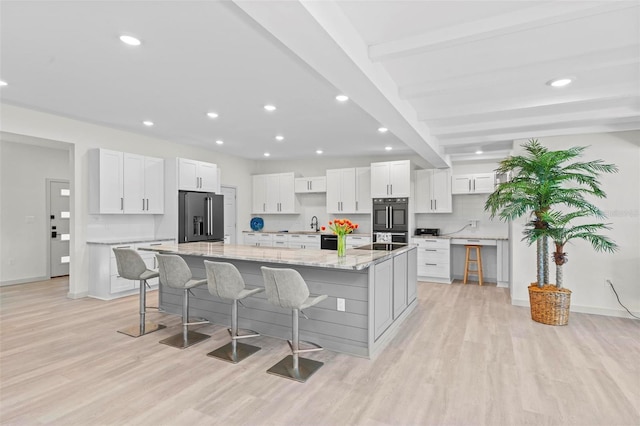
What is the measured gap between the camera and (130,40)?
8.95ft

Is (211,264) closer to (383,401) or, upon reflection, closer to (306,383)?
(306,383)

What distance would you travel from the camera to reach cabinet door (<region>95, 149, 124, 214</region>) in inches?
208

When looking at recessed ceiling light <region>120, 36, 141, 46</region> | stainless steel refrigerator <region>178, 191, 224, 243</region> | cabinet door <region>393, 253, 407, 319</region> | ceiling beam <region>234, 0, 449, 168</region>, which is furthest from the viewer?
stainless steel refrigerator <region>178, 191, 224, 243</region>

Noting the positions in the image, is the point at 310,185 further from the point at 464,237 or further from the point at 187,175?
the point at 464,237

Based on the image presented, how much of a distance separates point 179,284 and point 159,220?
3270mm

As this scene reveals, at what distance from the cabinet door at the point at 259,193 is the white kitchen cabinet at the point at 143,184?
106 inches

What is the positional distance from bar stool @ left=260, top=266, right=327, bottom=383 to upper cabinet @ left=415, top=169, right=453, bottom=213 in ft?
15.5

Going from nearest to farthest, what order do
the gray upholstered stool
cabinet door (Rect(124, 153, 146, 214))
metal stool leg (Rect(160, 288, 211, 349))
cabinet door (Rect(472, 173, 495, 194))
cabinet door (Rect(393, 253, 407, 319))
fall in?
metal stool leg (Rect(160, 288, 211, 349)) → the gray upholstered stool → cabinet door (Rect(393, 253, 407, 319)) → cabinet door (Rect(124, 153, 146, 214)) → cabinet door (Rect(472, 173, 495, 194))

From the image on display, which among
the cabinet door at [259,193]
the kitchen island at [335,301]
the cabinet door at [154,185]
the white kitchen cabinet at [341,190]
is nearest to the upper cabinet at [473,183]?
the white kitchen cabinet at [341,190]

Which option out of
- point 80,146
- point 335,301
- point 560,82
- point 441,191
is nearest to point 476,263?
point 441,191

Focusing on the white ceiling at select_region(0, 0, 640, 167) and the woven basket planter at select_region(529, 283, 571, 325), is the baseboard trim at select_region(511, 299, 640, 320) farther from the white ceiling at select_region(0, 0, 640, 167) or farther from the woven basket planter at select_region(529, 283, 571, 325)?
the white ceiling at select_region(0, 0, 640, 167)

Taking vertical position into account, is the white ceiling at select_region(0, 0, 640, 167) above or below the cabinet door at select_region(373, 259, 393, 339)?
above

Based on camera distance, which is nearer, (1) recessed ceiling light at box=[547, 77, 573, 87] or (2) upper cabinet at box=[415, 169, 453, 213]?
(1) recessed ceiling light at box=[547, 77, 573, 87]

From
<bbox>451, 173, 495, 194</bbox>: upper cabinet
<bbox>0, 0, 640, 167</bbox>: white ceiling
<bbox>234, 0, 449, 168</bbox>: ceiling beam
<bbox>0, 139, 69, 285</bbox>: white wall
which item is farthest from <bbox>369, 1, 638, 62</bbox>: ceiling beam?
<bbox>0, 139, 69, 285</bbox>: white wall
